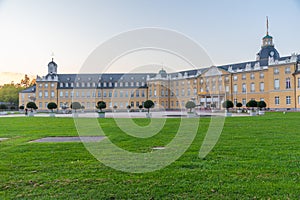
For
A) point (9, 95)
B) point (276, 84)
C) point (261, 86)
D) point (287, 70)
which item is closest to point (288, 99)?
point (276, 84)

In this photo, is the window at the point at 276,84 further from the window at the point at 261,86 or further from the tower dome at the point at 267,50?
the tower dome at the point at 267,50

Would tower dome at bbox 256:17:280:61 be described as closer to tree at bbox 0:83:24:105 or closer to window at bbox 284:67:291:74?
window at bbox 284:67:291:74

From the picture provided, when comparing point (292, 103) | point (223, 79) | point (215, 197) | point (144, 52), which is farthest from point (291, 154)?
point (223, 79)

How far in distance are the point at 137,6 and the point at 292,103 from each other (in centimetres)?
4088

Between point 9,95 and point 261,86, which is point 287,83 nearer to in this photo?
point 261,86

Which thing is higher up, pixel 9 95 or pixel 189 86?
pixel 189 86

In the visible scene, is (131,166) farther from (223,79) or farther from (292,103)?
(223,79)

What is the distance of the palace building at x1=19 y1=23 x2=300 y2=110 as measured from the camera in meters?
48.6

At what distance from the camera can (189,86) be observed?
6581 centimetres

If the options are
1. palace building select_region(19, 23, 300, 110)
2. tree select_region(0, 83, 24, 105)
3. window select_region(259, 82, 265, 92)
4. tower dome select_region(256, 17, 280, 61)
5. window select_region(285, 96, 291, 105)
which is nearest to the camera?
window select_region(285, 96, 291, 105)

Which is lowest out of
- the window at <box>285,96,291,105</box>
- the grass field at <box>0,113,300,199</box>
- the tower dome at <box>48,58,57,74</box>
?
the grass field at <box>0,113,300,199</box>

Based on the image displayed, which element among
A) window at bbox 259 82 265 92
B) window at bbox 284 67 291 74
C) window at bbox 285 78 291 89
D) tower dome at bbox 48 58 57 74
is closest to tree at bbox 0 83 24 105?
tower dome at bbox 48 58 57 74

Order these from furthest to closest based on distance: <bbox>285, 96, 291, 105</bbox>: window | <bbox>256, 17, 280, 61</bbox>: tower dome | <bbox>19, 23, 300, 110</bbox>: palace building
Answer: <bbox>256, 17, 280, 61</bbox>: tower dome, <bbox>19, 23, 300, 110</bbox>: palace building, <bbox>285, 96, 291, 105</bbox>: window

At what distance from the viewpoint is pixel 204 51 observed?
28.5ft
